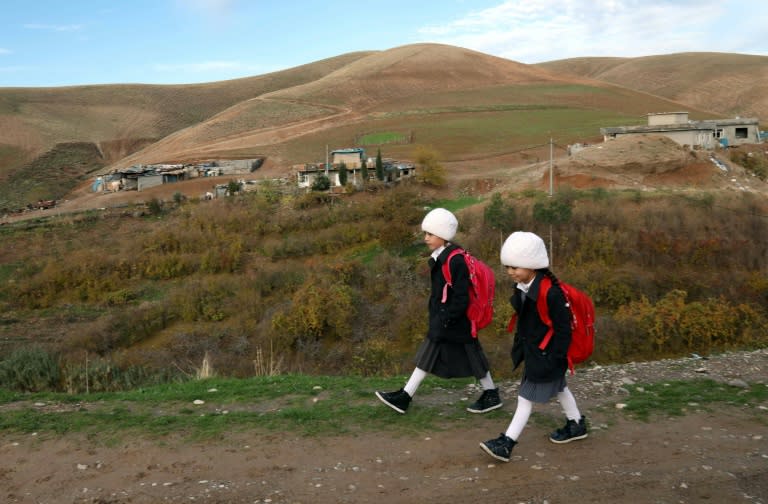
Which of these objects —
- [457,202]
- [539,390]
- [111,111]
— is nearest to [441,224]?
[539,390]

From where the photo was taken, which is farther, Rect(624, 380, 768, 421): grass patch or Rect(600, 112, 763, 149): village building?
Rect(600, 112, 763, 149): village building

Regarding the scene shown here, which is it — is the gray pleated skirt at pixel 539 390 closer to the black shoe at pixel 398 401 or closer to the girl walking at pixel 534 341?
the girl walking at pixel 534 341

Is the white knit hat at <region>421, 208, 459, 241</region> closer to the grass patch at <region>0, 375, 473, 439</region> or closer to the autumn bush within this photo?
the grass patch at <region>0, 375, 473, 439</region>

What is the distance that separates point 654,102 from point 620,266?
58.7 meters

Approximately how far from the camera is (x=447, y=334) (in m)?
5.14

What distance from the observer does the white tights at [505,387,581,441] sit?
438 centimetres

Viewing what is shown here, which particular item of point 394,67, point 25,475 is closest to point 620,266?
point 25,475

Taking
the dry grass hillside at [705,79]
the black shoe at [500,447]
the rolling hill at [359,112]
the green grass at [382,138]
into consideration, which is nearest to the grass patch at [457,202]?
the rolling hill at [359,112]

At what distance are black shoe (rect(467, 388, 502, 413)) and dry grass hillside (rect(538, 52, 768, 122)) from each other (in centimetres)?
8488

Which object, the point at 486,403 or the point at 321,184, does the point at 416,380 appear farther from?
the point at 321,184

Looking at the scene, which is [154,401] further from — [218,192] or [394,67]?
[394,67]

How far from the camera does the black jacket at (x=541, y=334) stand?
4.38 meters

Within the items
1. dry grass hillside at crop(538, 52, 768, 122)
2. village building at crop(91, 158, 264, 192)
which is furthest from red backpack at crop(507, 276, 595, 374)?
dry grass hillside at crop(538, 52, 768, 122)

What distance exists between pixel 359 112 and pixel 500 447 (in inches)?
2712
